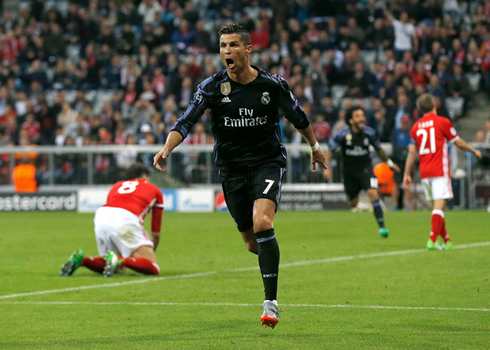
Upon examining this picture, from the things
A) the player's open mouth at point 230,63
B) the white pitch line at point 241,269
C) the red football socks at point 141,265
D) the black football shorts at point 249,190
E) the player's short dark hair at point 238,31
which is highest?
the player's short dark hair at point 238,31

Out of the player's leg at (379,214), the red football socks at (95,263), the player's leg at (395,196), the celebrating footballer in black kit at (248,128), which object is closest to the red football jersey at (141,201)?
the red football socks at (95,263)

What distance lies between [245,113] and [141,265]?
386 cm

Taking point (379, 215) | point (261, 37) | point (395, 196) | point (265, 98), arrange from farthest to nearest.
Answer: point (261, 37), point (395, 196), point (379, 215), point (265, 98)

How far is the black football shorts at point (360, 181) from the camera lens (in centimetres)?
1583

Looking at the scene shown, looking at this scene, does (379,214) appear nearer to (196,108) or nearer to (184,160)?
(196,108)

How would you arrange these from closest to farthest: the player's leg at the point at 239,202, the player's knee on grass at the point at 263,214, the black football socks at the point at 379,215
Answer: the player's knee on grass at the point at 263,214 < the player's leg at the point at 239,202 < the black football socks at the point at 379,215

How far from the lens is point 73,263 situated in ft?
34.2

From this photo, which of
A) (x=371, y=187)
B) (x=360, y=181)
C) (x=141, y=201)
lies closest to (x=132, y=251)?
(x=141, y=201)

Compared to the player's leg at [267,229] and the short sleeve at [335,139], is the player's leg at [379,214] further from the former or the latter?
the player's leg at [267,229]

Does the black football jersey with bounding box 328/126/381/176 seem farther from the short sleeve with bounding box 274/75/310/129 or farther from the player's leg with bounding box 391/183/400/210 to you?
the short sleeve with bounding box 274/75/310/129

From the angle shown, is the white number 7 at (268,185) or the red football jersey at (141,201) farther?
the red football jersey at (141,201)

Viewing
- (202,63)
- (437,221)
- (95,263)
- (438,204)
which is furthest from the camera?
(202,63)

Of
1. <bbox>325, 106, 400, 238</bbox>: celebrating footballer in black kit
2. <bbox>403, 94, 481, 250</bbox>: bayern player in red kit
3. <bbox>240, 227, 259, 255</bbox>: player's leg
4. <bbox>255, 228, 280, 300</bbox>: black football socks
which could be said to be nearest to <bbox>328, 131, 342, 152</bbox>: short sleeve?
<bbox>325, 106, 400, 238</bbox>: celebrating footballer in black kit

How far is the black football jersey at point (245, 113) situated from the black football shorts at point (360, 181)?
28.6 feet
